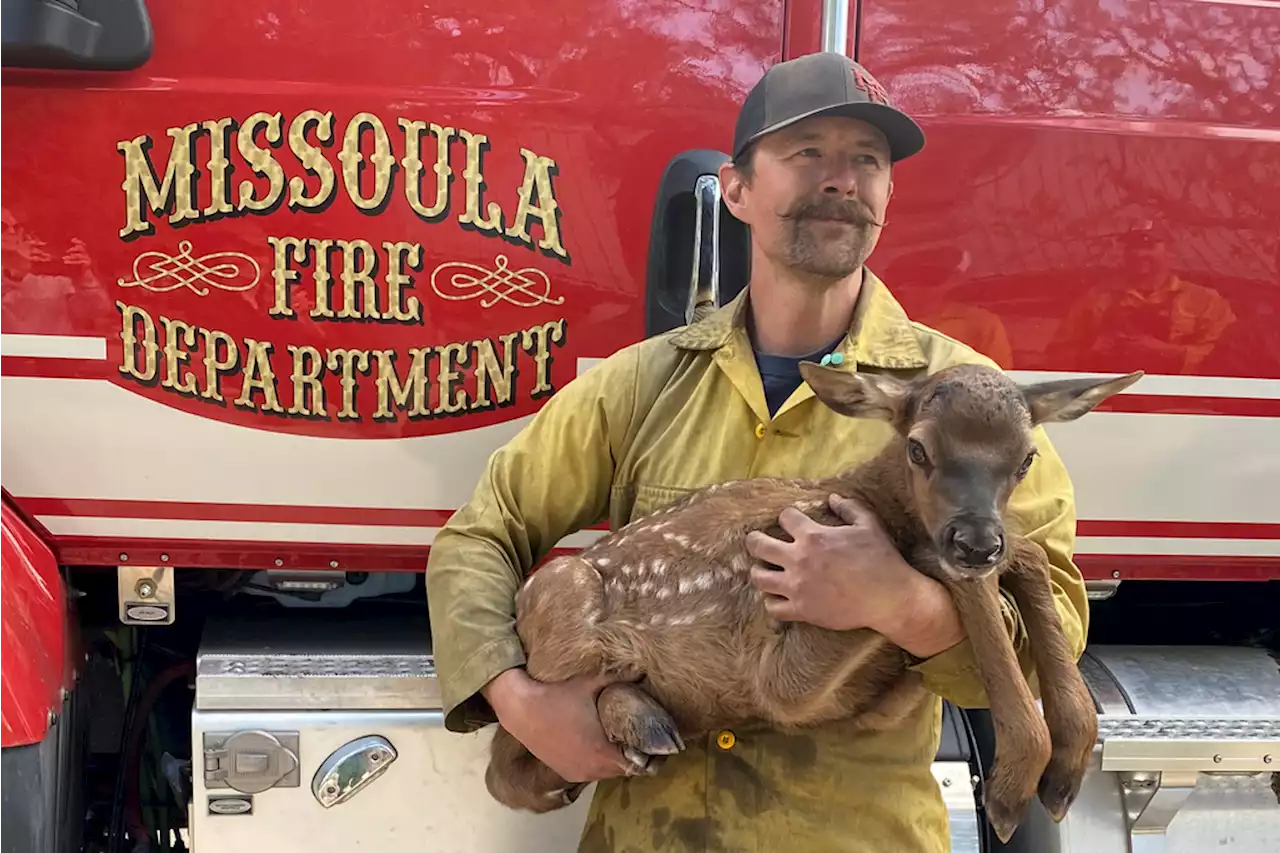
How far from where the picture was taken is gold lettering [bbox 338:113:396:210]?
215cm

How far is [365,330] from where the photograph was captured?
7.27 ft

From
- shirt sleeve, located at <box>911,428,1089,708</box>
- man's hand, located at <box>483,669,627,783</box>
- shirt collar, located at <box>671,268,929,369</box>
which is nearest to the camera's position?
shirt sleeve, located at <box>911,428,1089,708</box>

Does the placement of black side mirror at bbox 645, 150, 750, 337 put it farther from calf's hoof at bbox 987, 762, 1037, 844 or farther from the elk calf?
calf's hoof at bbox 987, 762, 1037, 844

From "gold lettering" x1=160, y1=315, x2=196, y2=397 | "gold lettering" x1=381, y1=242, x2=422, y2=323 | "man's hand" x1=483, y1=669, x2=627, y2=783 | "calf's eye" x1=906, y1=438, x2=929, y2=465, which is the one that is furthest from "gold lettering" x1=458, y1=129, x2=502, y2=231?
"calf's eye" x1=906, y1=438, x2=929, y2=465

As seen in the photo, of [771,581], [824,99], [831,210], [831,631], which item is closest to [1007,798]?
[831,631]

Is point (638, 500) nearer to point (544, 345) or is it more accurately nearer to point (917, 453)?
point (544, 345)

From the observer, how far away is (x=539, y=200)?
7.25 feet

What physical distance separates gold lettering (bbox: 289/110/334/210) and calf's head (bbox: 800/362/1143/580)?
3.86 ft

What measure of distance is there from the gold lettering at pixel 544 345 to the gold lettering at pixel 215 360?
60cm

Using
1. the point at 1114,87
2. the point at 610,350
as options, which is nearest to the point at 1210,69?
the point at 1114,87

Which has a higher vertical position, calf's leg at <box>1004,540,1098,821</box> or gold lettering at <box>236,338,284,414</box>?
gold lettering at <box>236,338,284,414</box>

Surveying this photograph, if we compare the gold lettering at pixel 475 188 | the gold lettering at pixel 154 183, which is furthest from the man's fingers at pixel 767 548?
the gold lettering at pixel 154 183

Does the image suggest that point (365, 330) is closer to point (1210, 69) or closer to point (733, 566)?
point (733, 566)

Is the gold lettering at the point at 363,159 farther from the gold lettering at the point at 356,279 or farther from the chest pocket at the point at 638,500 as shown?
the chest pocket at the point at 638,500
